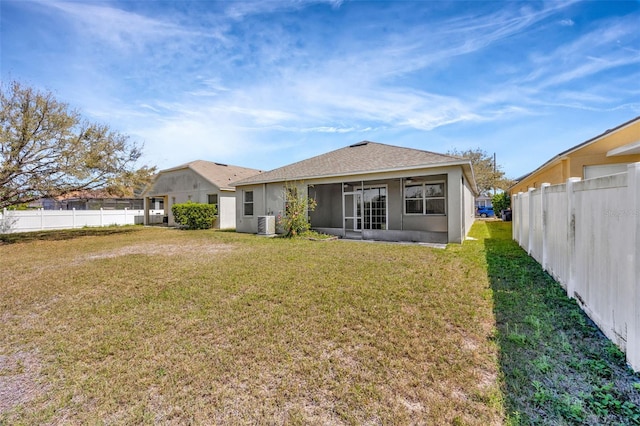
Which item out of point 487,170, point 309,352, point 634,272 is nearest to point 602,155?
point 634,272

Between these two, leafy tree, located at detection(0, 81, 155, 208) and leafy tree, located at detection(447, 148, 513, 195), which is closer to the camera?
leafy tree, located at detection(0, 81, 155, 208)

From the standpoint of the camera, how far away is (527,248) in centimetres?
820

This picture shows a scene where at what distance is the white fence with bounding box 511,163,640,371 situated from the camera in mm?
2617

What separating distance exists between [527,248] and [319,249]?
6188 mm

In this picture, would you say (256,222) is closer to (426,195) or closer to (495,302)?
(426,195)

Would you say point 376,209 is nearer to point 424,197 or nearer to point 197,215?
point 424,197

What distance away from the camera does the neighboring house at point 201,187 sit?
20516 millimetres

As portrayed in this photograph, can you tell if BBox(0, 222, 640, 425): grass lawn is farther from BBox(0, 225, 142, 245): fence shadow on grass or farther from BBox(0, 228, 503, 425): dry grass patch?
BBox(0, 225, 142, 245): fence shadow on grass

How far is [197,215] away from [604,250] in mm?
19895

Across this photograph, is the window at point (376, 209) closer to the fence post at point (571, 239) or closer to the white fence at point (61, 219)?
the fence post at point (571, 239)

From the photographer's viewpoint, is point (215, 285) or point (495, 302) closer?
point (495, 302)

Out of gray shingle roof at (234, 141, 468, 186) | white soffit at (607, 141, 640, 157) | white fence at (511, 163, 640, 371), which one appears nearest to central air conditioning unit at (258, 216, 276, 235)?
gray shingle roof at (234, 141, 468, 186)

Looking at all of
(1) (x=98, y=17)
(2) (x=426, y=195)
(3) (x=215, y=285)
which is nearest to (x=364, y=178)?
(2) (x=426, y=195)

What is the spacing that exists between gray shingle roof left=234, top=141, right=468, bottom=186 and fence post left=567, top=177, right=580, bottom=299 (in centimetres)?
607
